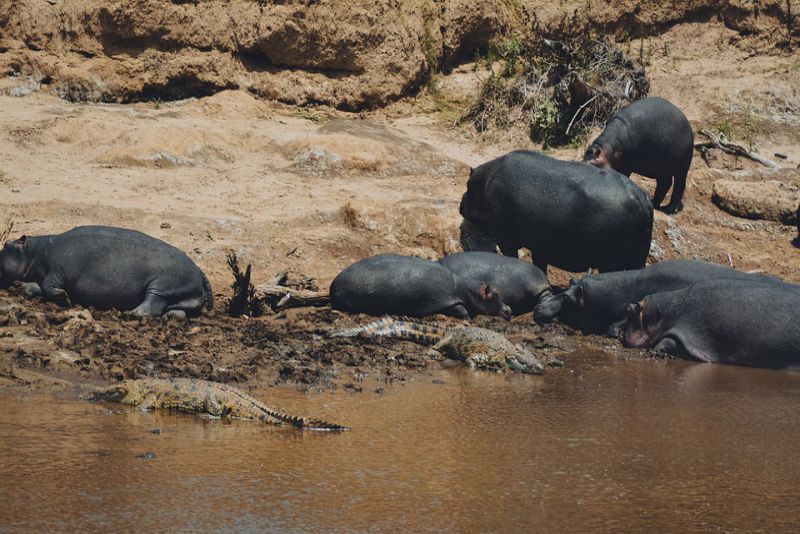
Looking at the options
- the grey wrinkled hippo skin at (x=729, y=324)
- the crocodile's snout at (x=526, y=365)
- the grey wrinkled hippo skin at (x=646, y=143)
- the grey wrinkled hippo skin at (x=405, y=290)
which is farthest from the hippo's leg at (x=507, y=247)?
the crocodile's snout at (x=526, y=365)

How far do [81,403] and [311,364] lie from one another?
75.7 inches

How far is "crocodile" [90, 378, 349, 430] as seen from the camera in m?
6.12

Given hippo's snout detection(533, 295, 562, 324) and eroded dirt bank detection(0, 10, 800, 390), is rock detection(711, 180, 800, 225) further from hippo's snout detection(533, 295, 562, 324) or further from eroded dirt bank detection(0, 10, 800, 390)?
hippo's snout detection(533, 295, 562, 324)

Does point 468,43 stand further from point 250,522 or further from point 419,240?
point 250,522

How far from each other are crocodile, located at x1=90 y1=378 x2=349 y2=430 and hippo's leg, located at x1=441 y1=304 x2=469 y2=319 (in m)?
4.16

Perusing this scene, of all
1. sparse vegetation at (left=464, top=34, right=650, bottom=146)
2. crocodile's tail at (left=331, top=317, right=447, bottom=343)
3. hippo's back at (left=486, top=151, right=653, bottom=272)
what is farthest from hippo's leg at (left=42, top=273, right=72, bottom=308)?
sparse vegetation at (left=464, top=34, right=650, bottom=146)

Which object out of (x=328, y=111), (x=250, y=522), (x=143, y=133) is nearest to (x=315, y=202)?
(x=143, y=133)

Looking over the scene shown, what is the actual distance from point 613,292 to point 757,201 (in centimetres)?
427

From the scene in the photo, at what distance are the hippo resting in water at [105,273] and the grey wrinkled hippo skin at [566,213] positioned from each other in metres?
3.40

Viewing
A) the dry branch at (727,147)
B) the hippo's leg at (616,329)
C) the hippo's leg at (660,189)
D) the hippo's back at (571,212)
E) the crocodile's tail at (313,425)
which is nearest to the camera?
the crocodile's tail at (313,425)

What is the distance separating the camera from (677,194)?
12945mm

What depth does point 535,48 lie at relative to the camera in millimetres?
16219

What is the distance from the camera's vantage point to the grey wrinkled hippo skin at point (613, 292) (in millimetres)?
9773

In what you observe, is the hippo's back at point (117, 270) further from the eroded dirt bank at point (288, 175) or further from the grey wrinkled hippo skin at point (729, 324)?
the grey wrinkled hippo skin at point (729, 324)
